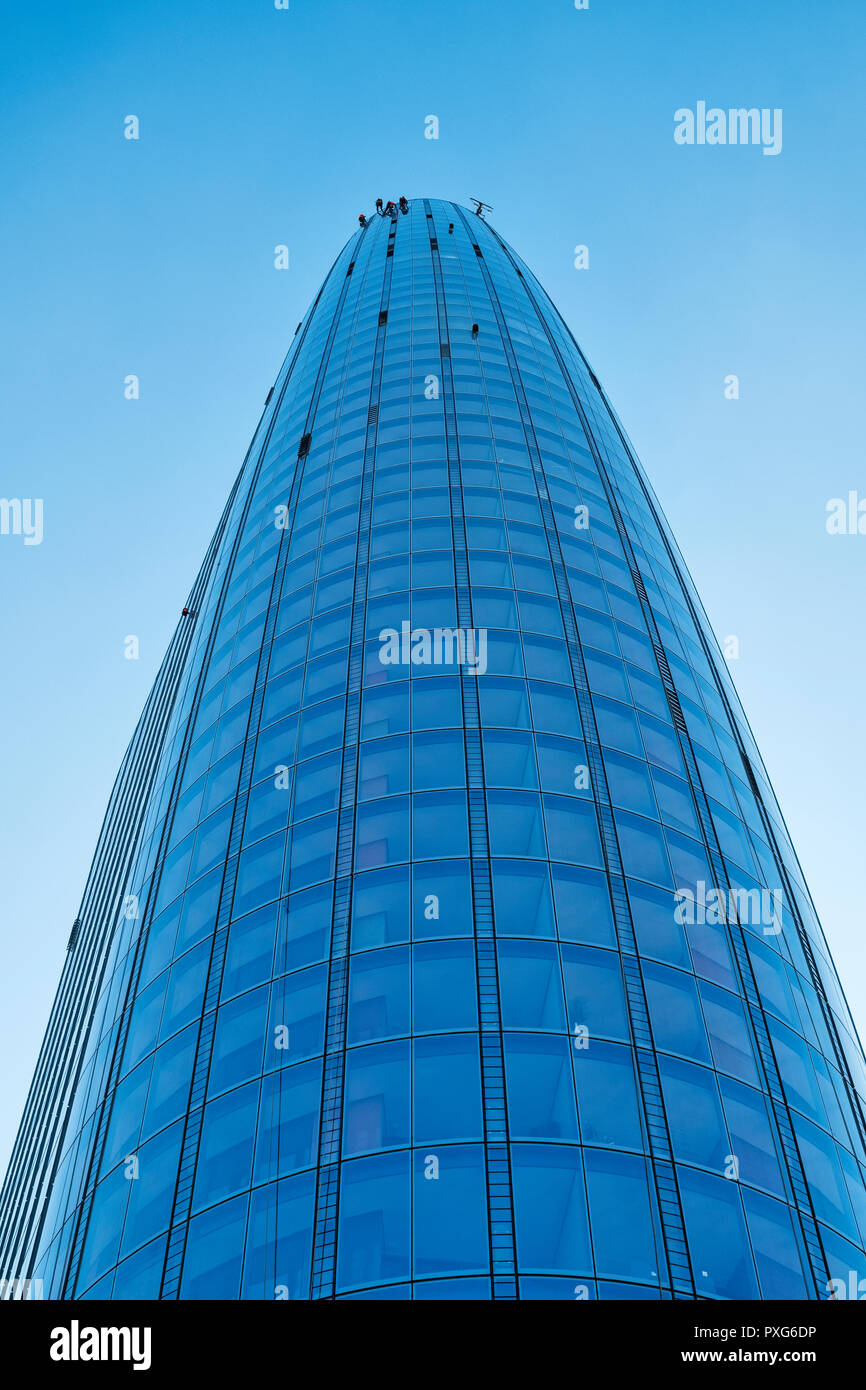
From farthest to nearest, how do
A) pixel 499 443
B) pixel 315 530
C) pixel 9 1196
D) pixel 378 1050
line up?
pixel 9 1196, pixel 499 443, pixel 315 530, pixel 378 1050

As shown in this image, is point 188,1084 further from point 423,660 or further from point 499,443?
point 499,443

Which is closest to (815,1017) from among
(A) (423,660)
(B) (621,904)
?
(B) (621,904)

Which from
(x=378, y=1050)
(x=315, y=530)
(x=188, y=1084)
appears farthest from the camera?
(x=315, y=530)

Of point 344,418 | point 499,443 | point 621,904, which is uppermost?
point 344,418

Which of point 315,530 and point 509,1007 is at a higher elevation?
point 315,530

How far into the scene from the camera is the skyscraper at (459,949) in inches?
1072

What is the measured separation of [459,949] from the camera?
3328 centimetres

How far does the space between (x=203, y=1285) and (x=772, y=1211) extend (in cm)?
1528

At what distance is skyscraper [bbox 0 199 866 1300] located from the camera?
27.2m

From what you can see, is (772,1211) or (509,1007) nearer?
(772,1211)

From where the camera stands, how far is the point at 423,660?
4594 cm
